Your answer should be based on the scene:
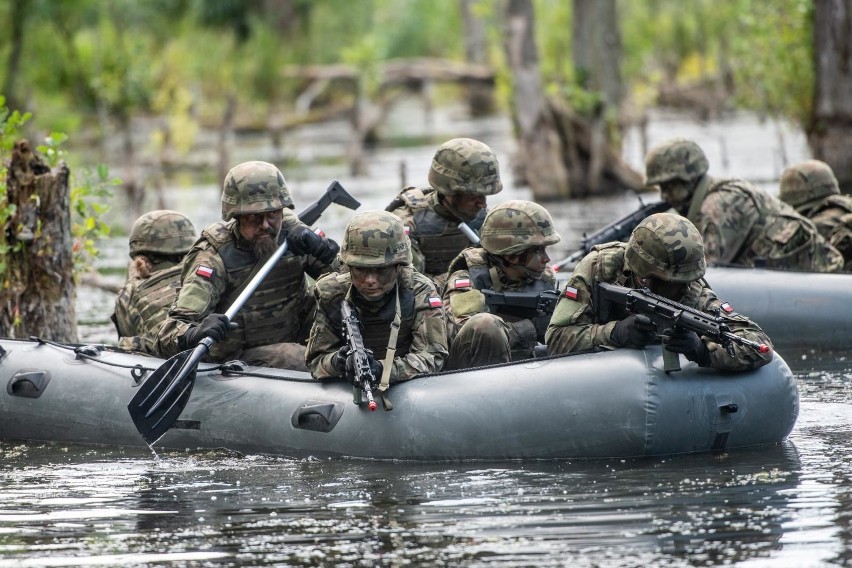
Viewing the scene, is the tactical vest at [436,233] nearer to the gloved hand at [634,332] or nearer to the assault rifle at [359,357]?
the assault rifle at [359,357]

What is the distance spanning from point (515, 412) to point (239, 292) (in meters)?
2.30

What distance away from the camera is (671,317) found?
8.41 metres

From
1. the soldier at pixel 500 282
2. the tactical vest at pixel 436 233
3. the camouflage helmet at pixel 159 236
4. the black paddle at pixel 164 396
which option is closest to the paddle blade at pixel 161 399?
the black paddle at pixel 164 396

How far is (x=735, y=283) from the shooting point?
1329cm

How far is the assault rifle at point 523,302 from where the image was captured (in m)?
9.73

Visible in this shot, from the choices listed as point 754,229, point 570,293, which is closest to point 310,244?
point 570,293

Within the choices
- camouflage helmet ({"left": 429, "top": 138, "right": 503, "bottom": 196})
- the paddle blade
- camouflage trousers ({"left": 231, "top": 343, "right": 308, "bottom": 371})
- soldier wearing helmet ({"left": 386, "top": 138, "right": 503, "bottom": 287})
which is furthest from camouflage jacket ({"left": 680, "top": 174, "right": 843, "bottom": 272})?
the paddle blade

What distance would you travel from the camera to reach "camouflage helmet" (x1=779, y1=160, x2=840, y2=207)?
14203 mm

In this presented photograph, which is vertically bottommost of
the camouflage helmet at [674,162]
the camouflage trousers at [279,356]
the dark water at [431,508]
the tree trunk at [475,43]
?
the dark water at [431,508]

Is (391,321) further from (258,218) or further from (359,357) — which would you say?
(258,218)

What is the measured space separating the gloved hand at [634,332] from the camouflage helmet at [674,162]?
4.59 m

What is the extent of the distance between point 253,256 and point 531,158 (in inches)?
646

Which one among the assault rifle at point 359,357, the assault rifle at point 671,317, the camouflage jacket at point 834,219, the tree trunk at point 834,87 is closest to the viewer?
the assault rifle at point 671,317

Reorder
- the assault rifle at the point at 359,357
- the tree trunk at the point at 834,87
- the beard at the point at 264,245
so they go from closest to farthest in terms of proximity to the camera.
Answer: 1. the assault rifle at the point at 359,357
2. the beard at the point at 264,245
3. the tree trunk at the point at 834,87
